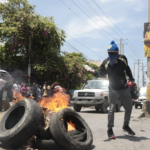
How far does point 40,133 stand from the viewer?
15.3 feet

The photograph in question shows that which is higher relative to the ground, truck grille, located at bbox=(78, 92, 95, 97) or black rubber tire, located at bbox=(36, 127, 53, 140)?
truck grille, located at bbox=(78, 92, 95, 97)

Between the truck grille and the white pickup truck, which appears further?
the truck grille

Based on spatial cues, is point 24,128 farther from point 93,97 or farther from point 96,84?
point 96,84

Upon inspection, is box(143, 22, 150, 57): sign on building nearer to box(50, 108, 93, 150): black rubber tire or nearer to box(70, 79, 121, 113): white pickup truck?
box(70, 79, 121, 113): white pickup truck

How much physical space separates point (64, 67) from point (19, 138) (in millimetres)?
21454

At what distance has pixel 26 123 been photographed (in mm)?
4363

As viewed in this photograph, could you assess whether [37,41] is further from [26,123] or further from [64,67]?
[26,123]

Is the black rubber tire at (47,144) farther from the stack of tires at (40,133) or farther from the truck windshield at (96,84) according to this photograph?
the truck windshield at (96,84)

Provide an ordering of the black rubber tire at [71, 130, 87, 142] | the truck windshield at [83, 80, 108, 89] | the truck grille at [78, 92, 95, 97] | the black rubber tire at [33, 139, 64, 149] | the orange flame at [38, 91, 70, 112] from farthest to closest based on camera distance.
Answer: the truck windshield at [83, 80, 108, 89] < the truck grille at [78, 92, 95, 97] < the orange flame at [38, 91, 70, 112] < the black rubber tire at [71, 130, 87, 142] < the black rubber tire at [33, 139, 64, 149]

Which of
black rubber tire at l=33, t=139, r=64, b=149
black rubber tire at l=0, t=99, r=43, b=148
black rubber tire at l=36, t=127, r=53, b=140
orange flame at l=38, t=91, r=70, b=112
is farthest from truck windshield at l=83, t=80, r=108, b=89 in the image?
black rubber tire at l=33, t=139, r=64, b=149

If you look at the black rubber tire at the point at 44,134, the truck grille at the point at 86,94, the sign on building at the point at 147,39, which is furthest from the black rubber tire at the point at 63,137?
the truck grille at the point at 86,94

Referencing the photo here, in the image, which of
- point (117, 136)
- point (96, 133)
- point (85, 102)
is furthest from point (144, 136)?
point (85, 102)

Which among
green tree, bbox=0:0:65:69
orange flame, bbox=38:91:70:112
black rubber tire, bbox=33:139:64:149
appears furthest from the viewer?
green tree, bbox=0:0:65:69

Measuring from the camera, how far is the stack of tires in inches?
168
